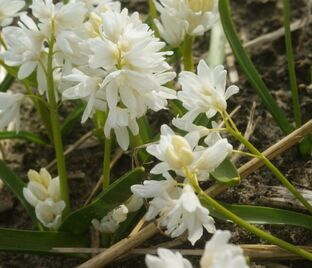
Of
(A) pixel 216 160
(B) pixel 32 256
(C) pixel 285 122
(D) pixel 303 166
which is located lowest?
(B) pixel 32 256

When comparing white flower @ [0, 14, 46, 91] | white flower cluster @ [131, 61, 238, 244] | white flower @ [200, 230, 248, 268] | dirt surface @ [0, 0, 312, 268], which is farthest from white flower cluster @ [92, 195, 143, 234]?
white flower @ [200, 230, 248, 268]

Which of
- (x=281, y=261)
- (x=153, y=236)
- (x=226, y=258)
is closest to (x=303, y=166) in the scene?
(x=281, y=261)

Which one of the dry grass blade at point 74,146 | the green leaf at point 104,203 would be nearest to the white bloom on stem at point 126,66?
the green leaf at point 104,203

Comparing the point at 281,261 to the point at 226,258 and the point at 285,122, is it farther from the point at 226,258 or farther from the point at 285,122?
the point at 226,258

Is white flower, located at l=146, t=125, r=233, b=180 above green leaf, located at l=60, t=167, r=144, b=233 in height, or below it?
above

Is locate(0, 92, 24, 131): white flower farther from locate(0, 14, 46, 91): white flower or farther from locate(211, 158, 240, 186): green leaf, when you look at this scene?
locate(211, 158, 240, 186): green leaf
